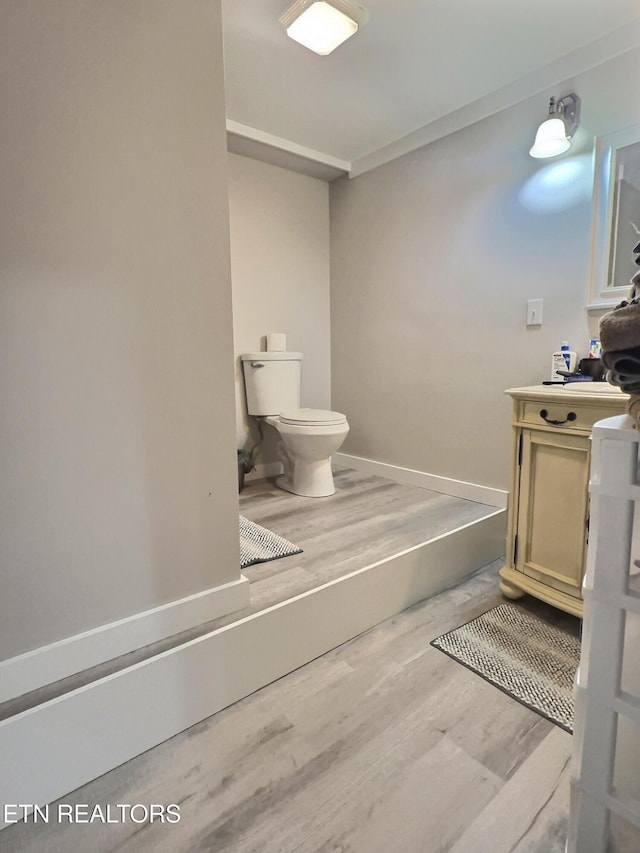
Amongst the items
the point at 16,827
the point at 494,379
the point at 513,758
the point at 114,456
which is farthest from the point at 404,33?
the point at 16,827

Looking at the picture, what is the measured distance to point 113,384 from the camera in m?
1.09

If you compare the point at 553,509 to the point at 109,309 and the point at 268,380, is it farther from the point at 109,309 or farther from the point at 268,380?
the point at 268,380

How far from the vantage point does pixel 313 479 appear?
2.38 metres

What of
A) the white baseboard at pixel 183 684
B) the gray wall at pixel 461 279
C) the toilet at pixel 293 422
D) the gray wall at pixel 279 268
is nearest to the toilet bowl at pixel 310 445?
the toilet at pixel 293 422

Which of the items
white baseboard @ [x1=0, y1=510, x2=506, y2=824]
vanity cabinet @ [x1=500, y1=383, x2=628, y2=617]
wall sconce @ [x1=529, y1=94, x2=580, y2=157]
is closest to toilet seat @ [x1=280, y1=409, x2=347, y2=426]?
white baseboard @ [x1=0, y1=510, x2=506, y2=824]

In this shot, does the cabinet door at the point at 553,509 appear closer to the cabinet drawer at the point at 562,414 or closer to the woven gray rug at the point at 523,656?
the cabinet drawer at the point at 562,414

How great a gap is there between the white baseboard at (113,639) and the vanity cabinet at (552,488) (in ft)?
3.21

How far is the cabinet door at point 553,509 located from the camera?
4.54 ft

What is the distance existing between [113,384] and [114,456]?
0.18 meters

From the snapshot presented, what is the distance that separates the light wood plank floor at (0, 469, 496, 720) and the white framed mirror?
1090 millimetres

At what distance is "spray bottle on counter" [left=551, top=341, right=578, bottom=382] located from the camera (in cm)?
180

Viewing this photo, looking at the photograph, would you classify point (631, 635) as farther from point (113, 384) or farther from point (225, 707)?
point (113, 384)

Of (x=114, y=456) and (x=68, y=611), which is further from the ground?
(x=114, y=456)

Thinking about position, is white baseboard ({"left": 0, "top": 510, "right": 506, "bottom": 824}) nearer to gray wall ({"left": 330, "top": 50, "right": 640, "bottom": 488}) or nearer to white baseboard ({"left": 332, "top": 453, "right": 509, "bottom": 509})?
white baseboard ({"left": 332, "top": 453, "right": 509, "bottom": 509})
